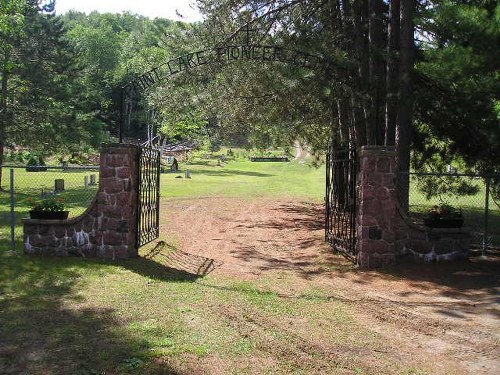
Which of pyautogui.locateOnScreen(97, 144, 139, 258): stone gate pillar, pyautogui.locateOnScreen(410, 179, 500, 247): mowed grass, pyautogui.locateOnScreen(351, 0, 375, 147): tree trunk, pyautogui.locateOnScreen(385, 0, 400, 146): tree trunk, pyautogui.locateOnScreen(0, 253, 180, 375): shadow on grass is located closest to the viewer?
pyautogui.locateOnScreen(0, 253, 180, 375): shadow on grass

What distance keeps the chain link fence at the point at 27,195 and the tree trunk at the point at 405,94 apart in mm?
6329

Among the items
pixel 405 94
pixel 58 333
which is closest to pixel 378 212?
pixel 405 94

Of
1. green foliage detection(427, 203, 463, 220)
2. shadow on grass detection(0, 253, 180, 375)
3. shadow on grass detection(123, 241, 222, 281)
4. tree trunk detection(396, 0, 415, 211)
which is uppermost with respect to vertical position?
tree trunk detection(396, 0, 415, 211)

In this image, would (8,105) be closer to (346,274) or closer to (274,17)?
(274,17)

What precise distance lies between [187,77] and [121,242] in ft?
22.9

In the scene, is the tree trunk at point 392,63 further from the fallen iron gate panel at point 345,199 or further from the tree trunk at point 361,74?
the fallen iron gate panel at point 345,199

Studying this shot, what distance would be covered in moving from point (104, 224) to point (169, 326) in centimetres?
415

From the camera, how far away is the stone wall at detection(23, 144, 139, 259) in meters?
9.21

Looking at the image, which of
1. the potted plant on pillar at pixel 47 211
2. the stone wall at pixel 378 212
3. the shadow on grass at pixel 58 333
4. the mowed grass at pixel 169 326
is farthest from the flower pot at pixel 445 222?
the potted plant on pillar at pixel 47 211

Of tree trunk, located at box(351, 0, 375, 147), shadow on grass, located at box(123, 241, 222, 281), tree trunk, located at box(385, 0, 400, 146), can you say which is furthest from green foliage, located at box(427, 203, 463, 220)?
shadow on grass, located at box(123, 241, 222, 281)

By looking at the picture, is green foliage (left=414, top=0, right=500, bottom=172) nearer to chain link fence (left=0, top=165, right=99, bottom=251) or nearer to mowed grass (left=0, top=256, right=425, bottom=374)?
mowed grass (left=0, top=256, right=425, bottom=374)

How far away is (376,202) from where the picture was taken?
29.6ft

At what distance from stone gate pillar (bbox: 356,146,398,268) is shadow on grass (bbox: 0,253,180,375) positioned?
4827mm

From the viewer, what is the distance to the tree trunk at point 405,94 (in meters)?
10.4
